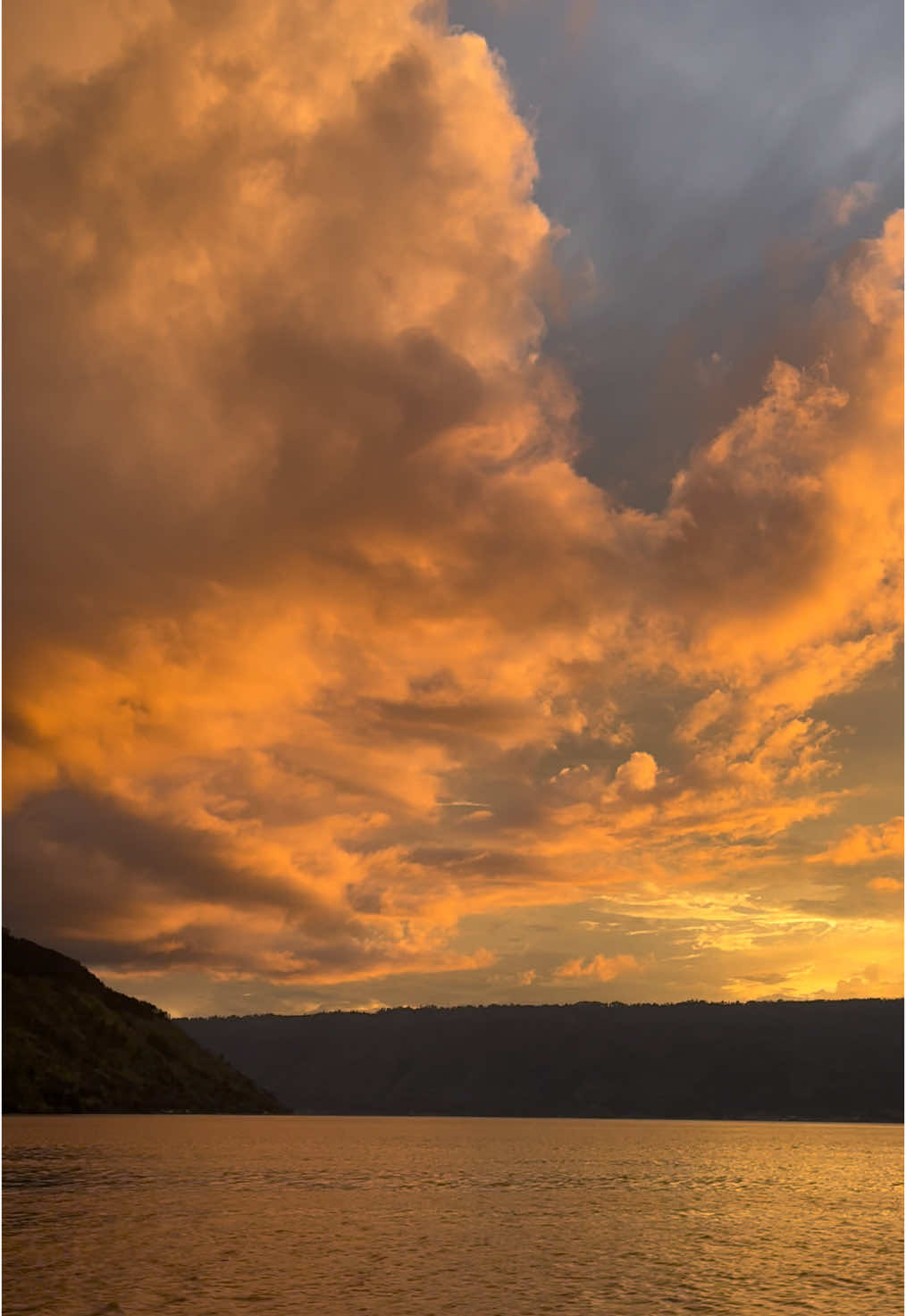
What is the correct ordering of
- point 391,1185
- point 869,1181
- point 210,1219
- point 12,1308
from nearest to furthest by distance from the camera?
point 12,1308, point 210,1219, point 391,1185, point 869,1181

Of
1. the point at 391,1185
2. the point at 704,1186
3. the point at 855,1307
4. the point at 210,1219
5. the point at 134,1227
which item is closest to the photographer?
the point at 855,1307

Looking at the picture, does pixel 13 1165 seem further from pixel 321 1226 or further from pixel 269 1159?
pixel 321 1226

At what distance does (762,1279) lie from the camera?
7606 centimetres

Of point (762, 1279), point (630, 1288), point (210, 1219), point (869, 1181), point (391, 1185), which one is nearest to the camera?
point (630, 1288)

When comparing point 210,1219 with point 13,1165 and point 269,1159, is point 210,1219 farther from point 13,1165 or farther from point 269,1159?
point 269,1159

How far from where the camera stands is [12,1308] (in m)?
58.8

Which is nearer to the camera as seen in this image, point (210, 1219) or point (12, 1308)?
point (12, 1308)

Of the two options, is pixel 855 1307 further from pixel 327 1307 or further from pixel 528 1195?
pixel 528 1195

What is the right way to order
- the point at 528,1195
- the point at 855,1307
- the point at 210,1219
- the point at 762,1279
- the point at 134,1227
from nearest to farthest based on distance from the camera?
the point at 855,1307 → the point at 762,1279 → the point at 134,1227 → the point at 210,1219 → the point at 528,1195

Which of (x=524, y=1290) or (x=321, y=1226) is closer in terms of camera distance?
(x=524, y=1290)

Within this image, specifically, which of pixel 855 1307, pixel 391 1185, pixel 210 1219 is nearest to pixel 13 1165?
pixel 391 1185

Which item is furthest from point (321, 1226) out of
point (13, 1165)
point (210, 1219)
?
point (13, 1165)

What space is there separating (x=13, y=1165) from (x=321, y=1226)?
66.9 m

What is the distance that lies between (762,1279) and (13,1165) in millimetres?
103327
